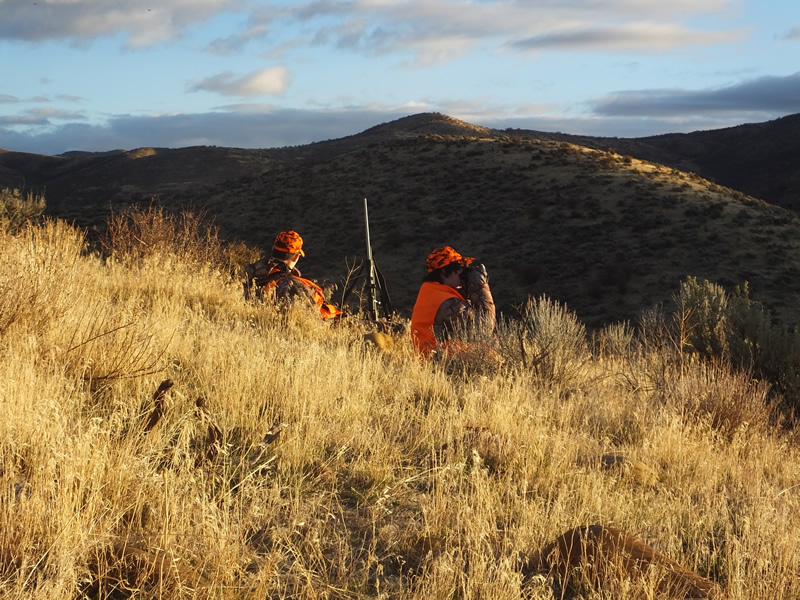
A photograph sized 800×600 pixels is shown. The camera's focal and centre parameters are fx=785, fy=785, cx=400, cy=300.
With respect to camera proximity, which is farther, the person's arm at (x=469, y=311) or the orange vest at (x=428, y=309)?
the orange vest at (x=428, y=309)

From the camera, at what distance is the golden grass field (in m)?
2.51

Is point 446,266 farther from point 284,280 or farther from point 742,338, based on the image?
point 742,338

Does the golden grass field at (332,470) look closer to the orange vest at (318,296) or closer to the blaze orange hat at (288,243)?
the orange vest at (318,296)

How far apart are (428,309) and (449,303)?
222 mm

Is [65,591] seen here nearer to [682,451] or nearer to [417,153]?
[682,451]

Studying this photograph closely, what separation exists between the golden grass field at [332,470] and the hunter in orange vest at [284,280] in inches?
59.7

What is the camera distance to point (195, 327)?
A: 602 centimetres

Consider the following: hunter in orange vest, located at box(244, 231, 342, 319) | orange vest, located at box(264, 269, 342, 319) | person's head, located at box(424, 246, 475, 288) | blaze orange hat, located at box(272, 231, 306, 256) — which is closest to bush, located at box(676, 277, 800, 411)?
person's head, located at box(424, 246, 475, 288)

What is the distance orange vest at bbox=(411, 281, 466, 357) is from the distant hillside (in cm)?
1345

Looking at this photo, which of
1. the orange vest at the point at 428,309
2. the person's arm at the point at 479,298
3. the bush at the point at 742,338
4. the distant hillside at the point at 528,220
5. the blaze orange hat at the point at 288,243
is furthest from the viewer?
the distant hillside at the point at 528,220

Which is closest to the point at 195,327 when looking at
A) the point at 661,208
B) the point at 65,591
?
the point at 65,591

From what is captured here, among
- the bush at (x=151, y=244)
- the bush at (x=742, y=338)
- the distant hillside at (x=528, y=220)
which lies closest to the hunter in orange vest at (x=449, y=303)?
the bush at (x=742, y=338)

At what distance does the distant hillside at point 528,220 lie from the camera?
29.6m

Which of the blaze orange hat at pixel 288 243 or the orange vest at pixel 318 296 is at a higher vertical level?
the blaze orange hat at pixel 288 243
